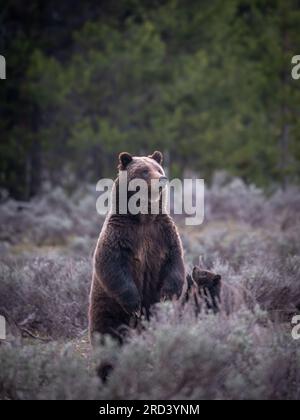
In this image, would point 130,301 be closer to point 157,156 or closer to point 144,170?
point 144,170

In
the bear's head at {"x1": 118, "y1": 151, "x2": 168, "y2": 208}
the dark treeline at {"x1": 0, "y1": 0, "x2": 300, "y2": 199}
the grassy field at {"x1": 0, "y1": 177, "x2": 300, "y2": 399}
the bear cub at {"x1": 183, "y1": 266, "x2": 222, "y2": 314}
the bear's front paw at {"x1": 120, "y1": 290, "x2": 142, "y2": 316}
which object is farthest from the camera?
the dark treeline at {"x1": 0, "y1": 0, "x2": 300, "y2": 199}

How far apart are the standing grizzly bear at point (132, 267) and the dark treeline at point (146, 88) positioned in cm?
1270

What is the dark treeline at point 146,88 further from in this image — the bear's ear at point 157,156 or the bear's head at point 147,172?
the bear's head at point 147,172

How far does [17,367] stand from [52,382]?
0.30 m

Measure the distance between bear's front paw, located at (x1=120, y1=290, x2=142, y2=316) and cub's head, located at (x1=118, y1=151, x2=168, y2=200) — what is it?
0.79 metres

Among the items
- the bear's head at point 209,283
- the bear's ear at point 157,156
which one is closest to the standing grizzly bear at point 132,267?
the bear's ear at point 157,156

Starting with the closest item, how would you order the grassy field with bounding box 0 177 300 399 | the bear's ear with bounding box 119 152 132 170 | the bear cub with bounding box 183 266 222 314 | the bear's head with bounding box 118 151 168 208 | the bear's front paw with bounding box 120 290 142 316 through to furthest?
the grassy field with bounding box 0 177 300 399, the bear's front paw with bounding box 120 290 142 316, the bear's head with bounding box 118 151 168 208, the bear's ear with bounding box 119 152 132 170, the bear cub with bounding box 183 266 222 314

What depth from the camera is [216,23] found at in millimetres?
22109

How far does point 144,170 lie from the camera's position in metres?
5.71

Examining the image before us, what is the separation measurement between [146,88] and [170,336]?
1727 cm

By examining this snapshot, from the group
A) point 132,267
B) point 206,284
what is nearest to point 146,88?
point 206,284

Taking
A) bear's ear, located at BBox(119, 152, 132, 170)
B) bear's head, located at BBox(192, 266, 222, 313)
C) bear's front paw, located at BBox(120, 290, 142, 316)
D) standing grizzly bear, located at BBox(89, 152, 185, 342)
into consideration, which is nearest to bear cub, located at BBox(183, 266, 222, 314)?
bear's head, located at BBox(192, 266, 222, 313)

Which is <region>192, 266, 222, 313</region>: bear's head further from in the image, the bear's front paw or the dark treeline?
the dark treeline

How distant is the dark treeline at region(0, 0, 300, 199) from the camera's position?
18.9 metres
